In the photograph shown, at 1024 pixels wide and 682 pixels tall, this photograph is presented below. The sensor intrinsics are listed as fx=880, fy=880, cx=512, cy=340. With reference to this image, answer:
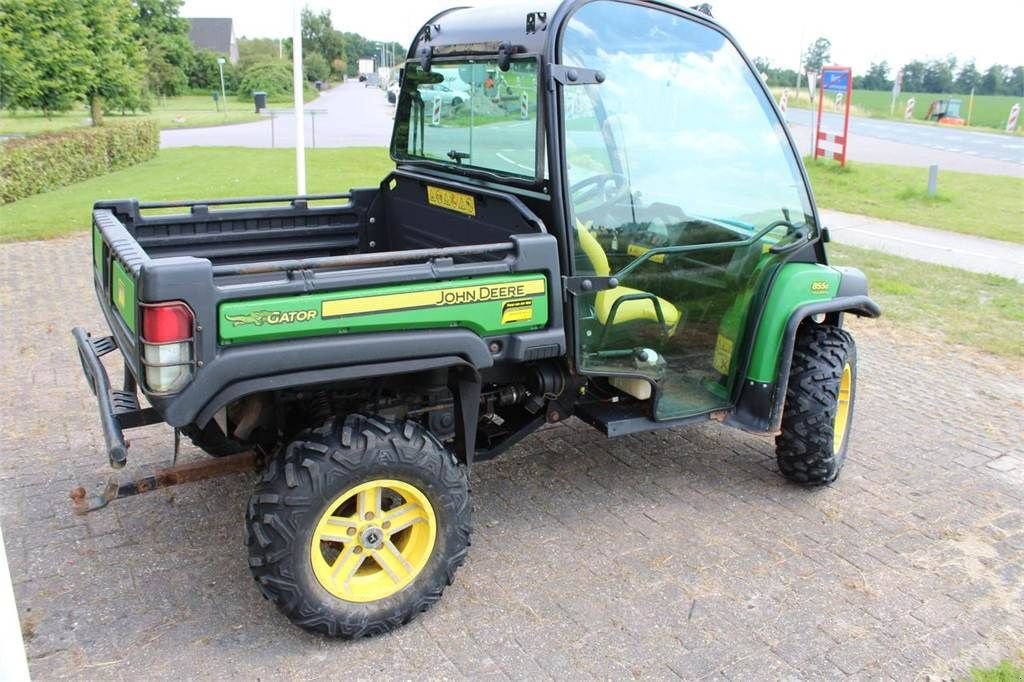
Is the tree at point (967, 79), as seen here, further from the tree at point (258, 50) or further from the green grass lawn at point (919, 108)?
the tree at point (258, 50)

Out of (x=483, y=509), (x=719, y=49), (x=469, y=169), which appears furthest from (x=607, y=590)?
(x=719, y=49)

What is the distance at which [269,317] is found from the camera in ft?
9.25

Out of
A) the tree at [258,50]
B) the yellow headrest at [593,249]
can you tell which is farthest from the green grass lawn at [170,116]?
the yellow headrest at [593,249]

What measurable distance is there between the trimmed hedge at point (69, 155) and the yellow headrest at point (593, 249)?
12967 millimetres

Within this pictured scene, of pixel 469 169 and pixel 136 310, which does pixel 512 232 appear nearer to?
pixel 469 169

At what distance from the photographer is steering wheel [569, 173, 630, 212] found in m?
3.57

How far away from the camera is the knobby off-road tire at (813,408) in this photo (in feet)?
13.6

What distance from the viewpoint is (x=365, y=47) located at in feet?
366

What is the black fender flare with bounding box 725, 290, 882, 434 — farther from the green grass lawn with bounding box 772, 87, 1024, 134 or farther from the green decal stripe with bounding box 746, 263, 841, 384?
the green grass lawn with bounding box 772, 87, 1024, 134

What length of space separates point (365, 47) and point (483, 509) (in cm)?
11547

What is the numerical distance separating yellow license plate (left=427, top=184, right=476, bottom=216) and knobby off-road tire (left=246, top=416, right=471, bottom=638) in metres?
1.18

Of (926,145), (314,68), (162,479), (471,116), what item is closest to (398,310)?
(162,479)

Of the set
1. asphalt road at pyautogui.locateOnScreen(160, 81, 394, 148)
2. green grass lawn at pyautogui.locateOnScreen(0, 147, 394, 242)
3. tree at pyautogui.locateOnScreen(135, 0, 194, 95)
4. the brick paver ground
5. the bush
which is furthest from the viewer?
the bush

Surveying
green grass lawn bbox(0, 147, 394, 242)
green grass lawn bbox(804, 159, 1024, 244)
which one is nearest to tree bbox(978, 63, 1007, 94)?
green grass lawn bbox(804, 159, 1024, 244)
